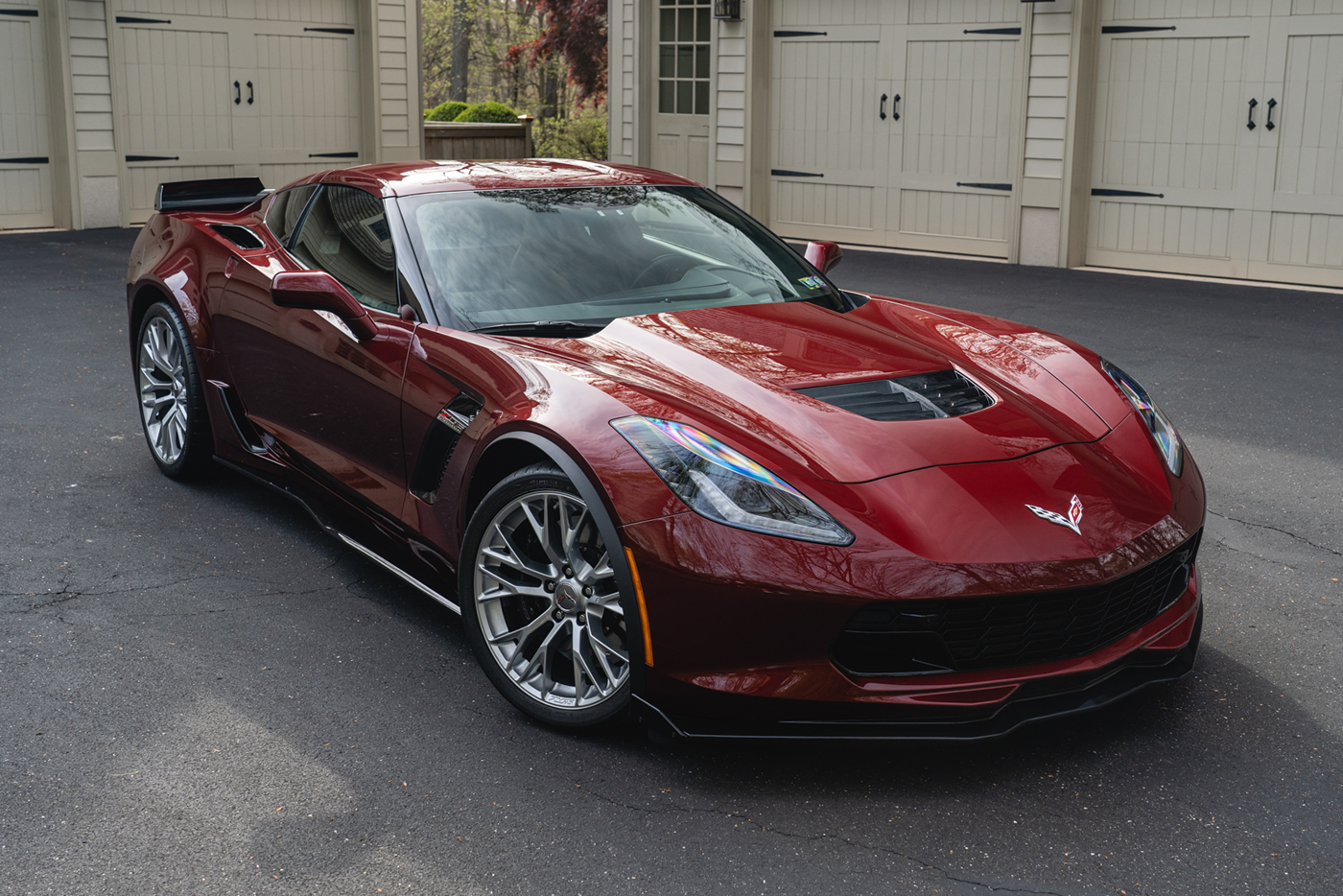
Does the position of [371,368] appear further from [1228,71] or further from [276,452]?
[1228,71]

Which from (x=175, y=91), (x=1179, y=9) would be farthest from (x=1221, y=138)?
(x=175, y=91)

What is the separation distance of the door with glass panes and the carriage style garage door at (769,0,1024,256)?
1205 millimetres

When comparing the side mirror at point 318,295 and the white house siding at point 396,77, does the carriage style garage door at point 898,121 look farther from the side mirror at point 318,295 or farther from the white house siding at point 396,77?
the side mirror at point 318,295

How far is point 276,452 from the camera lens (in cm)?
444

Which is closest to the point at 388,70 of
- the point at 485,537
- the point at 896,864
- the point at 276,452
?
the point at 276,452

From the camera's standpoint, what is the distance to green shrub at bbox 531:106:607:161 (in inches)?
1046

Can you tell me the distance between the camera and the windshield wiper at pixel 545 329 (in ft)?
11.7

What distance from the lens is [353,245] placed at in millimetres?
4203

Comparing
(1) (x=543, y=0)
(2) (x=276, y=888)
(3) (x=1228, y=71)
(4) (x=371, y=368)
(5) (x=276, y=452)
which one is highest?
(1) (x=543, y=0)

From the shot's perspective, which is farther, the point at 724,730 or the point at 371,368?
the point at 371,368

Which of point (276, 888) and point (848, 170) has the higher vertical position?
point (848, 170)

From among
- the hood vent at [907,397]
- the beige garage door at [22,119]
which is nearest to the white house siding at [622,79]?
the beige garage door at [22,119]

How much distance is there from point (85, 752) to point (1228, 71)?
33.9 feet

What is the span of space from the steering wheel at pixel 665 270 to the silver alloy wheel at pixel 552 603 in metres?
1.05
